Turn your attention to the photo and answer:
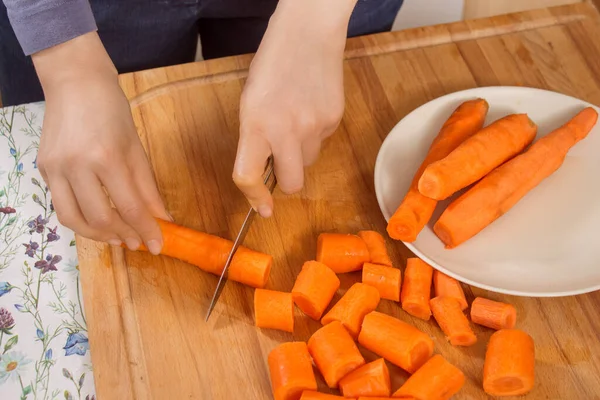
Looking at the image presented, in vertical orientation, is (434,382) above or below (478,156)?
below

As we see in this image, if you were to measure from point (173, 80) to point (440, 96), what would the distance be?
0.60 m

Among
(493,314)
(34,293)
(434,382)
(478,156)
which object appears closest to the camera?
(434,382)

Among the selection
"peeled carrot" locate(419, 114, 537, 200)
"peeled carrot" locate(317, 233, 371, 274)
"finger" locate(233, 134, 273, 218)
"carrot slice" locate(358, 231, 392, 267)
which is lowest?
"carrot slice" locate(358, 231, 392, 267)

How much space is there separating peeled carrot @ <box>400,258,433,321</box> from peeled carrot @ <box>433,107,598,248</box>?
69 millimetres

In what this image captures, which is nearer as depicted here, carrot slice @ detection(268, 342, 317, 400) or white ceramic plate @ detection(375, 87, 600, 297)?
carrot slice @ detection(268, 342, 317, 400)

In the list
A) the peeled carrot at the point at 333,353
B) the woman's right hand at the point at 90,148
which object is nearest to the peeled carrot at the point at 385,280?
the peeled carrot at the point at 333,353

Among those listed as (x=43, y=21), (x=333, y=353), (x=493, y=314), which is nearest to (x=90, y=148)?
(x=43, y=21)

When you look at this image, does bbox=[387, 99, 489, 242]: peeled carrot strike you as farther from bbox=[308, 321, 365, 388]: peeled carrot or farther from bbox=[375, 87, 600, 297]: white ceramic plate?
bbox=[308, 321, 365, 388]: peeled carrot

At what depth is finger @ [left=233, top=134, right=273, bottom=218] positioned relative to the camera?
3.82 feet

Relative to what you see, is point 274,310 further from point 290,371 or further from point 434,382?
point 434,382

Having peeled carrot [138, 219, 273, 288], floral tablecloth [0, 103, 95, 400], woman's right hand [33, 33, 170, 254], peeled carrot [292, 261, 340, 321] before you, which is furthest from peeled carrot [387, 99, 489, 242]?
floral tablecloth [0, 103, 95, 400]

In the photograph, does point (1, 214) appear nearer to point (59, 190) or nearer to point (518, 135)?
point (59, 190)

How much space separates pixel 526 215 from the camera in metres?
1.37

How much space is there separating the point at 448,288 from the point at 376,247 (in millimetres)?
154
